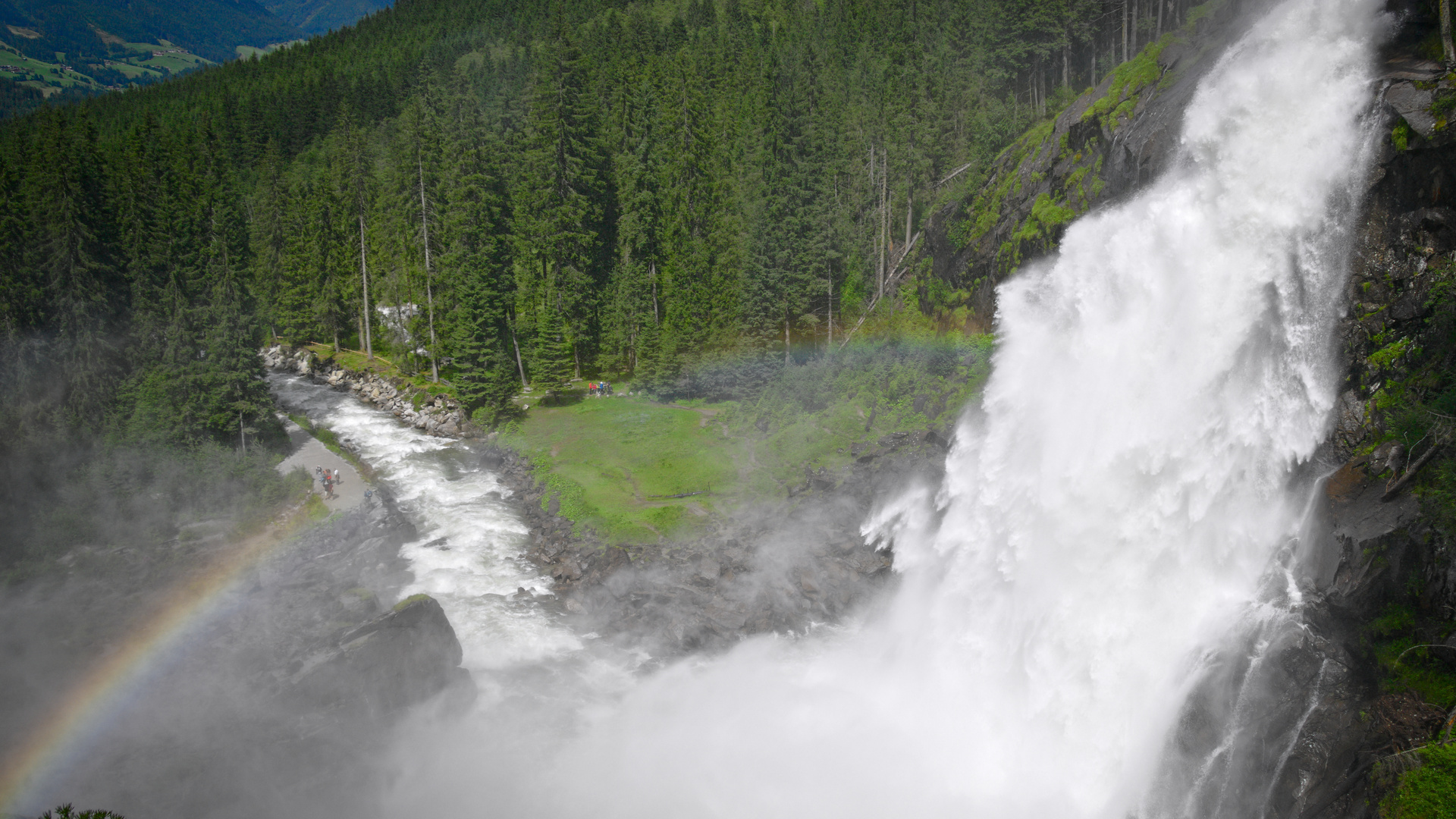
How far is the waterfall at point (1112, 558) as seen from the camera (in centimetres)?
1669

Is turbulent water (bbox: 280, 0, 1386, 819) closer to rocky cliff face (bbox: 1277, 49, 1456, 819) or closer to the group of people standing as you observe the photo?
rocky cliff face (bbox: 1277, 49, 1456, 819)

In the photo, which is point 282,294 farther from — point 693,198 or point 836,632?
point 836,632

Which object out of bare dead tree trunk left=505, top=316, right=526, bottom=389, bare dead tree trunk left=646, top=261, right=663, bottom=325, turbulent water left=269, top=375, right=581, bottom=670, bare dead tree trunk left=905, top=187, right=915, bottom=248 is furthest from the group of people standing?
bare dead tree trunk left=905, top=187, right=915, bottom=248

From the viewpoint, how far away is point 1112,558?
18.4 meters

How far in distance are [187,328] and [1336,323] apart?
41.6 metres

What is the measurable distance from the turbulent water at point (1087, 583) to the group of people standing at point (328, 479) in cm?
A: 1243

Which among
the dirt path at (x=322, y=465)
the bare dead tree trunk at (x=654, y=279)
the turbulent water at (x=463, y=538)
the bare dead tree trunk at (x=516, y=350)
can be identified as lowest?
the turbulent water at (x=463, y=538)

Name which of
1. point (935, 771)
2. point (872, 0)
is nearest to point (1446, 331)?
point (935, 771)

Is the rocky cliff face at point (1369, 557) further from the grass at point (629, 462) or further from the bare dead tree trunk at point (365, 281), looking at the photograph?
the bare dead tree trunk at point (365, 281)

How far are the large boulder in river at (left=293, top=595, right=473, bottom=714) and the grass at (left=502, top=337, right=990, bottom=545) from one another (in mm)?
7933

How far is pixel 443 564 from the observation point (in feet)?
90.5

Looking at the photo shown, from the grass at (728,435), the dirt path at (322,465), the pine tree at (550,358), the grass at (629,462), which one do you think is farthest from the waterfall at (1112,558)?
the pine tree at (550,358)

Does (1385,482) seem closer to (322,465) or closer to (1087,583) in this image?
(1087,583)

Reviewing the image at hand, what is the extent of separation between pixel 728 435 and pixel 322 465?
18.5 meters
